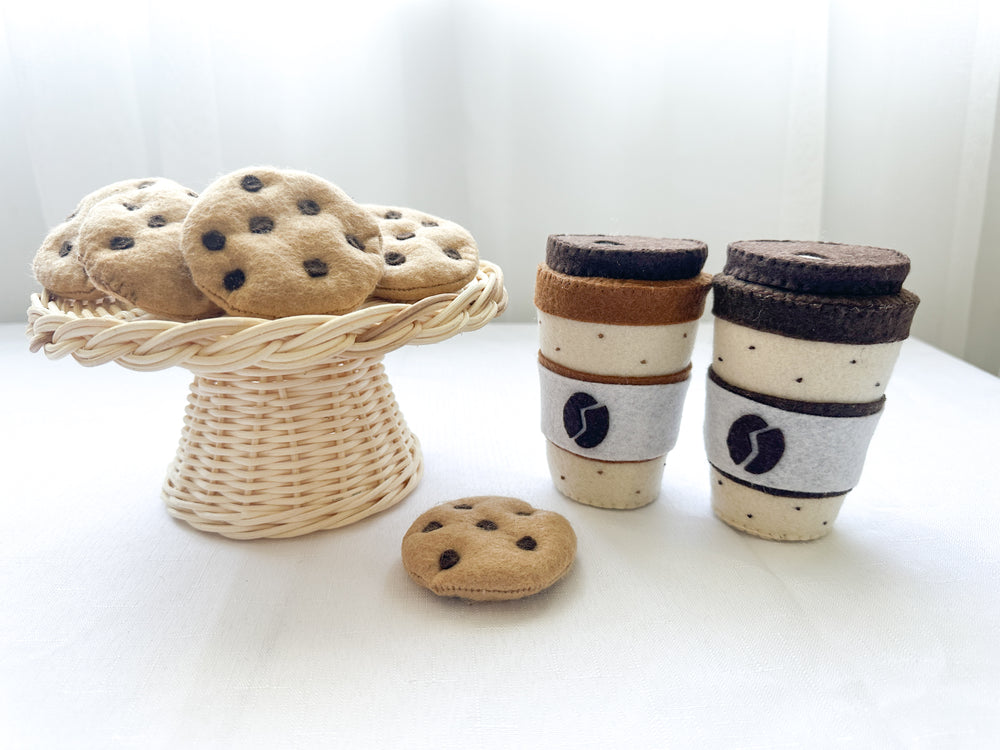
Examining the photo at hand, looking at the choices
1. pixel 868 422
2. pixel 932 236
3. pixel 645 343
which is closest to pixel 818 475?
pixel 868 422

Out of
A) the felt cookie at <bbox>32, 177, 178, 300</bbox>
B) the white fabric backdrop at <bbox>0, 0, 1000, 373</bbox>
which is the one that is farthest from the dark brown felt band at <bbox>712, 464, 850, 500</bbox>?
the white fabric backdrop at <bbox>0, 0, 1000, 373</bbox>

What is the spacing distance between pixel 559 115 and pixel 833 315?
2.73ft

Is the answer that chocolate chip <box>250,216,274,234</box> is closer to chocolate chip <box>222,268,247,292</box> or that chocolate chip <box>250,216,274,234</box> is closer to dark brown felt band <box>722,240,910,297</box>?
chocolate chip <box>222,268,247,292</box>

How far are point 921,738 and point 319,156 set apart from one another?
3.87ft

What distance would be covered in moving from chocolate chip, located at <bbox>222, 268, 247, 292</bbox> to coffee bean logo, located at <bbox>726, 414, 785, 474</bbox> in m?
0.42

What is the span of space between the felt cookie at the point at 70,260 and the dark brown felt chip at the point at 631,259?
40 centimetres

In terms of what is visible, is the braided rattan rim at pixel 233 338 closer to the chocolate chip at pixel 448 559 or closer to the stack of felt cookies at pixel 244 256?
the stack of felt cookies at pixel 244 256

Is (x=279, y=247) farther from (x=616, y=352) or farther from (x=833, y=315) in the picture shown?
(x=833, y=315)

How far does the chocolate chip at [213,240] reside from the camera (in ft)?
1.91

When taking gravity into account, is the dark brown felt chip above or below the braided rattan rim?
above

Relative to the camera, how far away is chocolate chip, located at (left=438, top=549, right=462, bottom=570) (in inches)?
22.7

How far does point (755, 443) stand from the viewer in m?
0.63

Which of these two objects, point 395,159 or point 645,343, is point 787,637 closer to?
point 645,343

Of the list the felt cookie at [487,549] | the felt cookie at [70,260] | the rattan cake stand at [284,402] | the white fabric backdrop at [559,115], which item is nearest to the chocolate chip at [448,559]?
the felt cookie at [487,549]
